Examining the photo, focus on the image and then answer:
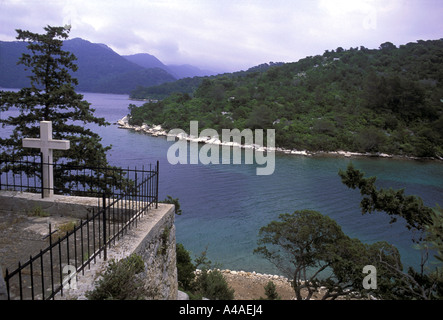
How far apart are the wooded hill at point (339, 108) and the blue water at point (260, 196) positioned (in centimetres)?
461

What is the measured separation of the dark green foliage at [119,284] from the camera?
3.40 m

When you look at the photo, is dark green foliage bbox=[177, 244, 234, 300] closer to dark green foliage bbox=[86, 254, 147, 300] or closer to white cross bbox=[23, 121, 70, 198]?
white cross bbox=[23, 121, 70, 198]

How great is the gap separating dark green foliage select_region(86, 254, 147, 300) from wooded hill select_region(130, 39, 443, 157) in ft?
122

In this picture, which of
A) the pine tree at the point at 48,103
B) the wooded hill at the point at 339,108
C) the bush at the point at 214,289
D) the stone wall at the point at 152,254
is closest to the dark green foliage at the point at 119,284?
the stone wall at the point at 152,254

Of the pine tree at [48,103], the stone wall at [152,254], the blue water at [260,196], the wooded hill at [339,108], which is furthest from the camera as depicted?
the wooded hill at [339,108]

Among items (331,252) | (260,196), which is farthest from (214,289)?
(260,196)

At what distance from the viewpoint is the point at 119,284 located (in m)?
3.58

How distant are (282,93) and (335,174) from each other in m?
33.8

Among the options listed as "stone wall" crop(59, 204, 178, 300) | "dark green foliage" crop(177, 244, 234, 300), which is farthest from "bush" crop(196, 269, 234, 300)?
"stone wall" crop(59, 204, 178, 300)

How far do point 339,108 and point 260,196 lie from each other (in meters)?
35.1

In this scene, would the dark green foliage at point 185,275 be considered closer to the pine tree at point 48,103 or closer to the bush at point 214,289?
the bush at point 214,289

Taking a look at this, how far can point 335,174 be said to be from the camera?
93.0 feet

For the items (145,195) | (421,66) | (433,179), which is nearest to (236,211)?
(145,195)
